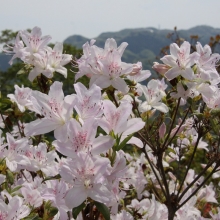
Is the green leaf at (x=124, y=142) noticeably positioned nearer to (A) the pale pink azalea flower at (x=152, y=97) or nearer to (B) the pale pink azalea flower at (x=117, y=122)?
(B) the pale pink azalea flower at (x=117, y=122)

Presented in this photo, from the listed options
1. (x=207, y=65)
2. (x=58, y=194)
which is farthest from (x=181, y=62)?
→ (x=58, y=194)

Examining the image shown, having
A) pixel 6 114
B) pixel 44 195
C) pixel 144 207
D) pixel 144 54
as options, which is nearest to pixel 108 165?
pixel 44 195

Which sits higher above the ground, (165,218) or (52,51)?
(52,51)

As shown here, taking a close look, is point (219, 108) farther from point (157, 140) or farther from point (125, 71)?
point (125, 71)

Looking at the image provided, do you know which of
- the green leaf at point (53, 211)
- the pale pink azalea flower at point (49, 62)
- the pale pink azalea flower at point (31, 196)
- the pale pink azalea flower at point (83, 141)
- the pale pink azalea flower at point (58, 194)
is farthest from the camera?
the pale pink azalea flower at point (49, 62)

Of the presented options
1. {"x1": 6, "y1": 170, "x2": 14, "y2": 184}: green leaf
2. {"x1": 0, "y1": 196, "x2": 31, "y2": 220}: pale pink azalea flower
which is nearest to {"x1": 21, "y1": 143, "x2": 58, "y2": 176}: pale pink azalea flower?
{"x1": 6, "y1": 170, "x2": 14, "y2": 184}: green leaf

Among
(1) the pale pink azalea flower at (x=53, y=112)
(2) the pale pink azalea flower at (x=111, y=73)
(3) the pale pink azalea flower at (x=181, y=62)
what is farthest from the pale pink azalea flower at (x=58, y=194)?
(3) the pale pink azalea flower at (x=181, y=62)
